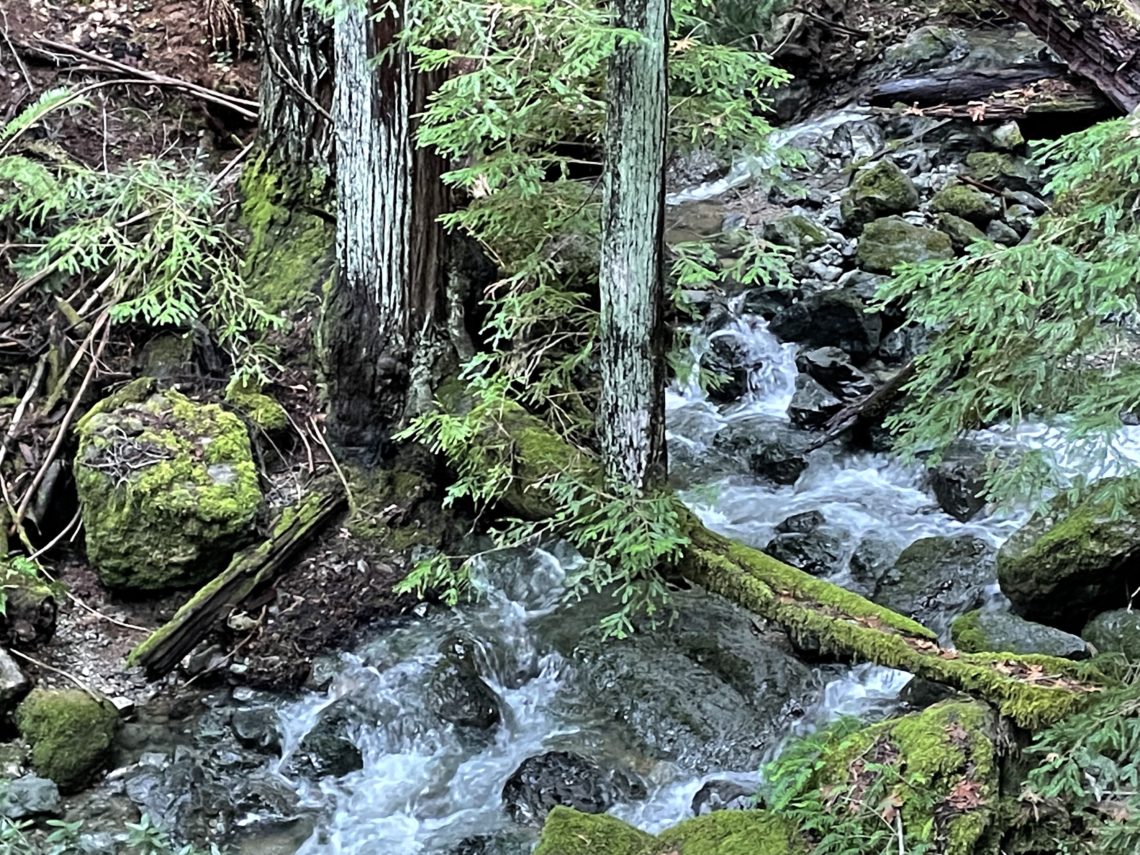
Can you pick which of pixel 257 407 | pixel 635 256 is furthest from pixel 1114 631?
pixel 257 407

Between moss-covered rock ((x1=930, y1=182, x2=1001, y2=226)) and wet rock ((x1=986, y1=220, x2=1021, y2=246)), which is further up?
moss-covered rock ((x1=930, y1=182, x2=1001, y2=226))

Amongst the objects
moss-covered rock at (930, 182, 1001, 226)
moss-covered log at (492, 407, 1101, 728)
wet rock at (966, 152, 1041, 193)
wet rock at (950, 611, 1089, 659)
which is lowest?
wet rock at (950, 611, 1089, 659)

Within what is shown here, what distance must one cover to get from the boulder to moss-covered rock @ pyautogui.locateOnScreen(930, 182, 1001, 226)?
5119mm

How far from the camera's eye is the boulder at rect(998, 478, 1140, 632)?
5.85m

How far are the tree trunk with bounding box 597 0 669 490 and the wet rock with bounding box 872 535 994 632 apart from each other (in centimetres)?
237

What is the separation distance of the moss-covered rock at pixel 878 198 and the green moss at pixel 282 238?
5972mm

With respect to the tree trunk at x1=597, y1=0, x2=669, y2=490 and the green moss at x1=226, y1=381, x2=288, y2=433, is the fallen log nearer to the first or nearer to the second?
the green moss at x1=226, y1=381, x2=288, y2=433

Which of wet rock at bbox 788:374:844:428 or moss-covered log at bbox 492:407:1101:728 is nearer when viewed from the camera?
moss-covered log at bbox 492:407:1101:728

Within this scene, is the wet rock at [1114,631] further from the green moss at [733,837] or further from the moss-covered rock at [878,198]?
the moss-covered rock at [878,198]

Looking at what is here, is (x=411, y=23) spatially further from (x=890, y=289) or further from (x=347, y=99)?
(x=890, y=289)

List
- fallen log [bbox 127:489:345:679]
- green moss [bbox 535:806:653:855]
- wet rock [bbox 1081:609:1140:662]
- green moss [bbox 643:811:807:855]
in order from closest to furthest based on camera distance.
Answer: green moss [bbox 643:811:807:855], green moss [bbox 535:806:653:855], fallen log [bbox 127:489:345:679], wet rock [bbox 1081:609:1140:662]

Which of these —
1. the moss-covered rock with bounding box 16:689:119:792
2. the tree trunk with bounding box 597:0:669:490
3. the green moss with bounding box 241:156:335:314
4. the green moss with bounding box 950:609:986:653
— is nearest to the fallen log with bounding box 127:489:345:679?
the moss-covered rock with bounding box 16:689:119:792

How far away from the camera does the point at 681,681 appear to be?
6.08 meters

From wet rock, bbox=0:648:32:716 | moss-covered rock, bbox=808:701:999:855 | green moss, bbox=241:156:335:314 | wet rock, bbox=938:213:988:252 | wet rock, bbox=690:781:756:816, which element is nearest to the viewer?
moss-covered rock, bbox=808:701:999:855
